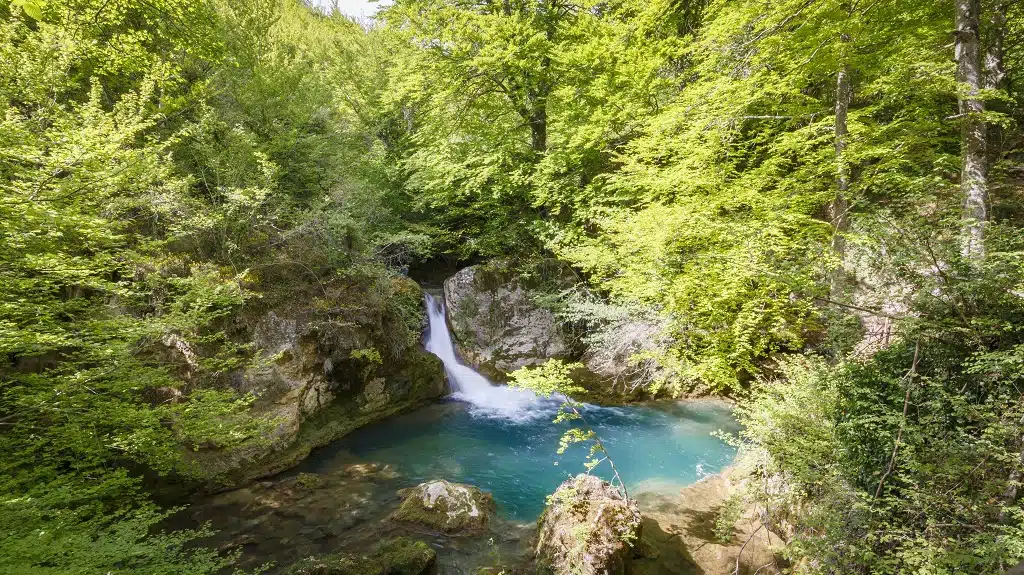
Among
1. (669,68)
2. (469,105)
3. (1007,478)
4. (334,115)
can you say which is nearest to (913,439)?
(1007,478)

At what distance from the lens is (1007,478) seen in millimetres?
Answer: 3141

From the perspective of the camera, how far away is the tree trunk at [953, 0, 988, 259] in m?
4.73

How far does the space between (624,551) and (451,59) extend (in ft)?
37.6

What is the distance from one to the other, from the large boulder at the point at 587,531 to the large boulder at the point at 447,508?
123 centimetres

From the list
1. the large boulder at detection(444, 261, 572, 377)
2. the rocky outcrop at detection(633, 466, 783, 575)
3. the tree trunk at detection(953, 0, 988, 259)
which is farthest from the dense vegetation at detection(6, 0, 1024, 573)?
the large boulder at detection(444, 261, 572, 377)

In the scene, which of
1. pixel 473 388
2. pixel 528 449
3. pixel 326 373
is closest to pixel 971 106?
pixel 528 449

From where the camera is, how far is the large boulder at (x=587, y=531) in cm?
513

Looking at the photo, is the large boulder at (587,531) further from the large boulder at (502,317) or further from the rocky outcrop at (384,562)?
the large boulder at (502,317)

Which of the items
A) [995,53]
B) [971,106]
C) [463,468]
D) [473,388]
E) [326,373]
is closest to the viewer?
[971,106]

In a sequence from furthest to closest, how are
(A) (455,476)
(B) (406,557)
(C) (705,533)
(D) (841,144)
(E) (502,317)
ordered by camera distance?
(E) (502,317), (A) (455,476), (D) (841,144), (C) (705,533), (B) (406,557)

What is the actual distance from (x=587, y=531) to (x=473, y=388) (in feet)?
22.3

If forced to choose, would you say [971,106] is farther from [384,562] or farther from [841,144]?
[384,562]

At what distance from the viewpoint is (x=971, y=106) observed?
4914mm

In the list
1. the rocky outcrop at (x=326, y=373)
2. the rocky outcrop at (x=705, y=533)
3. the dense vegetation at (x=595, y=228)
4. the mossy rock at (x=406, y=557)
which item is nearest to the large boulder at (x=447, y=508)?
the mossy rock at (x=406, y=557)
